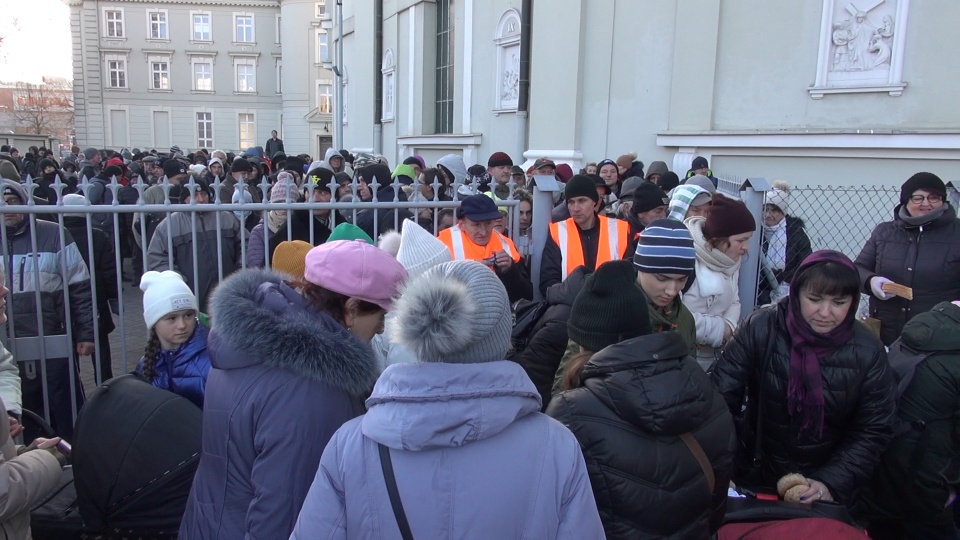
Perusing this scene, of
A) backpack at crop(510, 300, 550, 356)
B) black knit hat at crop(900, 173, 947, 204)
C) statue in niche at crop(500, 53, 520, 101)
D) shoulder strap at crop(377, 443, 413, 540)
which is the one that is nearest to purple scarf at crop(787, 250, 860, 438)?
backpack at crop(510, 300, 550, 356)

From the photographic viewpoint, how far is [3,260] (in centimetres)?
386

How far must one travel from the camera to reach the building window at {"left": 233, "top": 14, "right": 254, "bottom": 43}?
158 ft

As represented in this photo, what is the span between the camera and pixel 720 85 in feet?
33.9

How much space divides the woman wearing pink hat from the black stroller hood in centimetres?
69

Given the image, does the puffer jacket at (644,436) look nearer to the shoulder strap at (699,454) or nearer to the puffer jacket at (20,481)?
the shoulder strap at (699,454)

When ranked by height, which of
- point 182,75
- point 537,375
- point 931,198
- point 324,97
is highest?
point 182,75

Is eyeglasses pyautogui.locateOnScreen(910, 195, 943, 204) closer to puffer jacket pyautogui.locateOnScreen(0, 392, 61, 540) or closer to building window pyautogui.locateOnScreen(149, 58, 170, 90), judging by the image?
puffer jacket pyautogui.locateOnScreen(0, 392, 61, 540)

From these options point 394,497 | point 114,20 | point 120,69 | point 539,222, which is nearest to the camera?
point 394,497

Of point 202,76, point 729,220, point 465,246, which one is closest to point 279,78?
point 202,76

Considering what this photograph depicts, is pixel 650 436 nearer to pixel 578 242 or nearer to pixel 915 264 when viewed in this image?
pixel 578 242

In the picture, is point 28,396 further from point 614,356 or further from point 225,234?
point 614,356

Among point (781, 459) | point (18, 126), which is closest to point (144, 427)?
point (781, 459)

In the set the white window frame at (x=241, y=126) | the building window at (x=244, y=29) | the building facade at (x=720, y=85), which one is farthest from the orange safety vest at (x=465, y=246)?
the building window at (x=244, y=29)

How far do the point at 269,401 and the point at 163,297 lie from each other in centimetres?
170
